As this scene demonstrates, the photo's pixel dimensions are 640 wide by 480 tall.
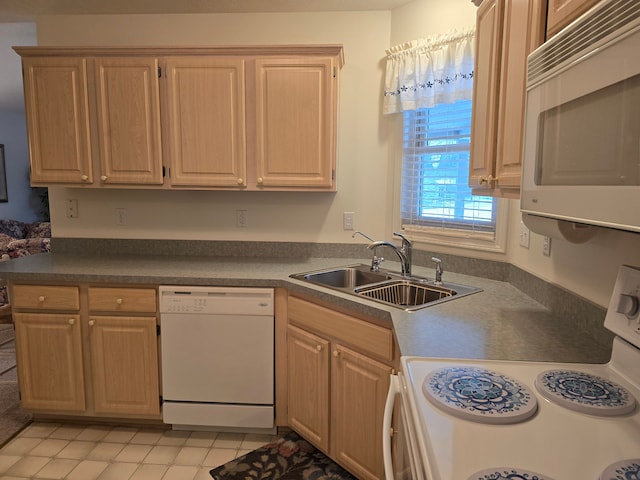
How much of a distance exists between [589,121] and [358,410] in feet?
4.78

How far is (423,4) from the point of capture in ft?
7.98

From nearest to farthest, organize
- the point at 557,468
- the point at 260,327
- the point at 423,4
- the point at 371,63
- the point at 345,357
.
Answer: the point at 557,468 < the point at 345,357 < the point at 260,327 < the point at 423,4 < the point at 371,63

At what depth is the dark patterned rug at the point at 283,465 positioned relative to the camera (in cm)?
204

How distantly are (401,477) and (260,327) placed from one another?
1237mm

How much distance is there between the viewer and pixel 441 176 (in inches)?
96.9

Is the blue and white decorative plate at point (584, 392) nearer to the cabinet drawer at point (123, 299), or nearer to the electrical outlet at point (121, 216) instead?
the cabinet drawer at point (123, 299)

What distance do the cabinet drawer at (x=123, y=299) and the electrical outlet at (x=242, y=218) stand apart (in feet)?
2.52

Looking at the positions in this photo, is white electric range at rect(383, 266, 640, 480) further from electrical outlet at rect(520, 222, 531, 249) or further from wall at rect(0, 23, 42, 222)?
wall at rect(0, 23, 42, 222)

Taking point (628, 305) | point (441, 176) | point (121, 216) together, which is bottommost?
point (628, 305)

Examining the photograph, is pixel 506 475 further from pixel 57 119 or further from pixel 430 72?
pixel 57 119

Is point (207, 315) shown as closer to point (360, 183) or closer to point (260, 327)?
point (260, 327)

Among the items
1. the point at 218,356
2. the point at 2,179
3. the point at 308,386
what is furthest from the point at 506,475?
the point at 2,179

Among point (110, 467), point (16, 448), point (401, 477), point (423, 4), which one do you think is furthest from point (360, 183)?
point (16, 448)

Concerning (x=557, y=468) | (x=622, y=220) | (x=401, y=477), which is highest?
(x=622, y=220)
